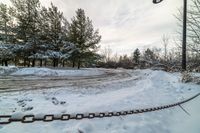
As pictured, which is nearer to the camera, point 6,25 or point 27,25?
point 27,25

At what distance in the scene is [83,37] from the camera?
37000 mm

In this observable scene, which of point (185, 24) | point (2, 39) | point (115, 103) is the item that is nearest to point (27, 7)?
point (2, 39)

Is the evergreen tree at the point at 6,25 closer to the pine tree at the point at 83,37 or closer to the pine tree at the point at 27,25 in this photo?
the pine tree at the point at 27,25

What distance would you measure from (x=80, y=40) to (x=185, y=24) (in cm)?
2327

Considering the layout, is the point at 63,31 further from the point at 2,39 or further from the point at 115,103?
the point at 115,103

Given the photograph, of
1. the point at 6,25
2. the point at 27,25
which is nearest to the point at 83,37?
the point at 27,25

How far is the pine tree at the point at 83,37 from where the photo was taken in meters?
36.6

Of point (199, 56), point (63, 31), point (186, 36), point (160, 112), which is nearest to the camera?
point (160, 112)

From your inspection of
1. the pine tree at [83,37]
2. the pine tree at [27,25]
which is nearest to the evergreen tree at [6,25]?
the pine tree at [27,25]

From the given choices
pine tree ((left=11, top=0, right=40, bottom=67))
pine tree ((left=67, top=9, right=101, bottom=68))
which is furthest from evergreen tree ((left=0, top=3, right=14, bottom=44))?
pine tree ((left=67, top=9, right=101, bottom=68))

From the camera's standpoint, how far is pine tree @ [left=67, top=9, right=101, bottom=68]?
120 ft

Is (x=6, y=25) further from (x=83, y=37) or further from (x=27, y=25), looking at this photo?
(x=83, y=37)

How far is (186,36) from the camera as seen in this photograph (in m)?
15.5

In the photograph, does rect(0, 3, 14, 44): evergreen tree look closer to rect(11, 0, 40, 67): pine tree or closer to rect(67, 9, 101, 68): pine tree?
rect(11, 0, 40, 67): pine tree
